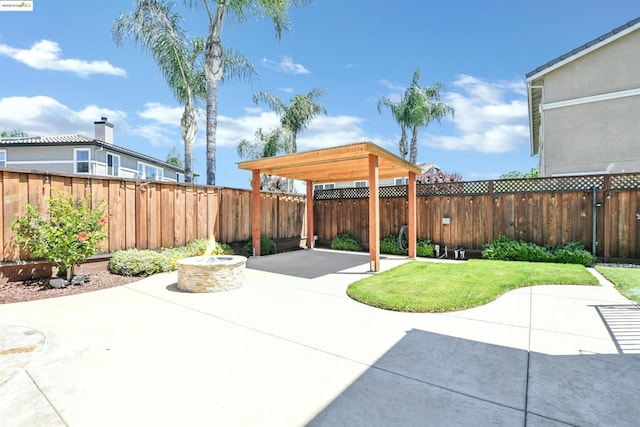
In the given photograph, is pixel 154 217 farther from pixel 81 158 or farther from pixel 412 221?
pixel 81 158

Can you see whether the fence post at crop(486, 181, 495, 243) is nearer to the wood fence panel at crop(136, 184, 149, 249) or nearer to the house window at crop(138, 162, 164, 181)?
the wood fence panel at crop(136, 184, 149, 249)

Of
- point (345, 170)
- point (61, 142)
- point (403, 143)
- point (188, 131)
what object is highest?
point (403, 143)

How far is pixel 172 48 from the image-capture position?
12867 millimetres

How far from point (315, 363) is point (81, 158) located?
2003 centimetres

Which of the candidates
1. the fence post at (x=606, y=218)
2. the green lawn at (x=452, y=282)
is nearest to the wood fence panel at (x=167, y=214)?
the green lawn at (x=452, y=282)

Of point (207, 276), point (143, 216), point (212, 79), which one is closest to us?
point (207, 276)

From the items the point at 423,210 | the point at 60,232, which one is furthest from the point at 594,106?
the point at 60,232

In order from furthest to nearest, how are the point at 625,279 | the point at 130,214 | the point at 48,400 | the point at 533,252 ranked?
the point at 533,252
the point at 130,214
the point at 625,279
the point at 48,400

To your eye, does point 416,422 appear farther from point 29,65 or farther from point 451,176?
point 29,65

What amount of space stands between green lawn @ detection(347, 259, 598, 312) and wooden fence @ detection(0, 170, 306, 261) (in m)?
4.82

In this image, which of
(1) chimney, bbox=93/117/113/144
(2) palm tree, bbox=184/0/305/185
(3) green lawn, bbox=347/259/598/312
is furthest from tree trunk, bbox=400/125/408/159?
(1) chimney, bbox=93/117/113/144

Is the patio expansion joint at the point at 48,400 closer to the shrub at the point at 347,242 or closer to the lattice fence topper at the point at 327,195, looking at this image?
the shrub at the point at 347,242

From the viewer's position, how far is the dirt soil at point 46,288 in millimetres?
4852

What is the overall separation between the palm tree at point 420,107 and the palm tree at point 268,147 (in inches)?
330
